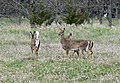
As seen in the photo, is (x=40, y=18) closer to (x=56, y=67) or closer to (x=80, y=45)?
(x=80, y=45)

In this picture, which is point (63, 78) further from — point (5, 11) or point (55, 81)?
point (5, 11)

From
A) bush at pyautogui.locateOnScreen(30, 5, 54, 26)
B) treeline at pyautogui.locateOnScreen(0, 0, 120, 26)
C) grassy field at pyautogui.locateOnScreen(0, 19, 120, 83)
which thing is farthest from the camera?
treeline at pyautogui.locateOnScreen(0, 0, 120, 26)

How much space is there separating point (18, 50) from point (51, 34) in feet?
20.4

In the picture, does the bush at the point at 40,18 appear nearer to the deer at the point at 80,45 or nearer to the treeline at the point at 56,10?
the treeline at the point at 56,10

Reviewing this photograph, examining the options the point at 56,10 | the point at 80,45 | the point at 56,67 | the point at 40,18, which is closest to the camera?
the point at 56,67

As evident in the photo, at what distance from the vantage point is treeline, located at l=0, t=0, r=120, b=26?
28.8 metres

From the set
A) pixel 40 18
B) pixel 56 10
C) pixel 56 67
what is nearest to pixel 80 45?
pixel 56 67

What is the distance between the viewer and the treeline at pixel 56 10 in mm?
28834

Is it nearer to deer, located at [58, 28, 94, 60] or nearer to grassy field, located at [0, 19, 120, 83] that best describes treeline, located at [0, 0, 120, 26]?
grassy field, located at [0, 19, 120, 83]

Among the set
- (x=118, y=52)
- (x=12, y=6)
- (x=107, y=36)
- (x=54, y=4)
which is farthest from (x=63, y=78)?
(x=12, y=6)

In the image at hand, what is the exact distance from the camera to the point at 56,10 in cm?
4216

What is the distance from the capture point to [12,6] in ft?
154

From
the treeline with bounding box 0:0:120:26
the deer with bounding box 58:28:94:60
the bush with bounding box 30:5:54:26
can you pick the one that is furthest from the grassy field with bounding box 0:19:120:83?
the treeline with bounding box 0:0:120:26

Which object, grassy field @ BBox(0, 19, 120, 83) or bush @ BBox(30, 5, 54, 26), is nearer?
grassy field @ BBox(0, 19, 120, 83)
